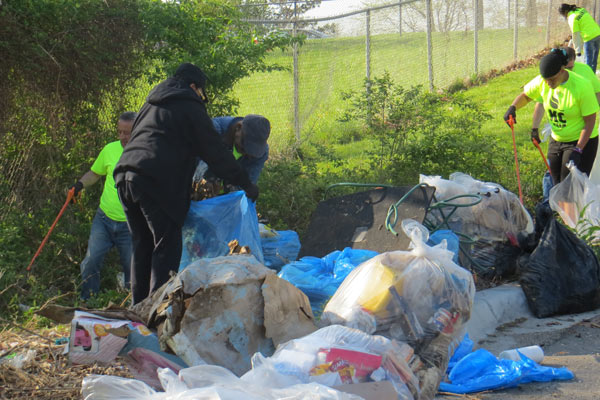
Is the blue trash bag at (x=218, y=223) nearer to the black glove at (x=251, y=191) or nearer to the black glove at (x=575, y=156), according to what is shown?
Answer: the black glove at (x=251, y=191)

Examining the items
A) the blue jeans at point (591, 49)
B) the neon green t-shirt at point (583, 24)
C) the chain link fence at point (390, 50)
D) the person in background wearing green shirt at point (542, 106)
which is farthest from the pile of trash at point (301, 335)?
the blue jeans at point (591, 49)

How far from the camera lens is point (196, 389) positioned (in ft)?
8.50

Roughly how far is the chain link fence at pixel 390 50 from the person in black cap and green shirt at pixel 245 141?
306 cm

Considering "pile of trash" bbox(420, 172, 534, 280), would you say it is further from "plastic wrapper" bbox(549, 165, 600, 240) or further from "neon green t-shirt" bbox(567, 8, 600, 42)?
"neon green t-shirt" bbox(567, 8, 600, 42)

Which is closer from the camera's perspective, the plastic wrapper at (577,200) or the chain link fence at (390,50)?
the plastic wrapper at (577,200)

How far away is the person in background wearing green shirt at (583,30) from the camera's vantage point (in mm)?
10766

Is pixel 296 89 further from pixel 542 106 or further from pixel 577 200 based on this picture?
pixel 577 200

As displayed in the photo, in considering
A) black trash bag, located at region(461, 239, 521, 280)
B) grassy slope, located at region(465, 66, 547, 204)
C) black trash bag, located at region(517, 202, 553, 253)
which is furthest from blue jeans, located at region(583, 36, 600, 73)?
black trash bag, located at region(461, 239, 521, 280)

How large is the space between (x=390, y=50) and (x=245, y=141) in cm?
833

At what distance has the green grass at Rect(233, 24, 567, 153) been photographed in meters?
9.95

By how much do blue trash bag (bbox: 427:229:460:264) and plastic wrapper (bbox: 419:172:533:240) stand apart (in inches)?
16.4

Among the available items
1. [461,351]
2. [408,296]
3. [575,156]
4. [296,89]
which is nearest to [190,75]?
[408,296]

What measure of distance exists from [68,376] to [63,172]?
13.0 feet

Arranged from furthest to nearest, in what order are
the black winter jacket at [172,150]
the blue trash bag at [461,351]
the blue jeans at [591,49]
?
1. the blue jeans at [591,49]
2. the black winter jacket at [172,150]
3. the blue trash bag at [461,351]
